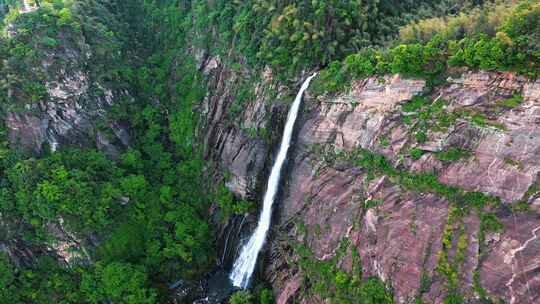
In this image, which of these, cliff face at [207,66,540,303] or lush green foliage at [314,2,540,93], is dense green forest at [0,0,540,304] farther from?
cliff face at [207,66,540,303]

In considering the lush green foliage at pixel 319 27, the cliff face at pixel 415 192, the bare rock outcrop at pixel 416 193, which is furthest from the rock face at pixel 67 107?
the bare rock outcrop at pixel 416 193

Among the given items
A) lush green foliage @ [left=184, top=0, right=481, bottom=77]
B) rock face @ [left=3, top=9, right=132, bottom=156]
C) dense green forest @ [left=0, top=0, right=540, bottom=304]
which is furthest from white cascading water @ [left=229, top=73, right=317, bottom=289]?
rock face @ [left=3, top=9, right=132, bottom=156]

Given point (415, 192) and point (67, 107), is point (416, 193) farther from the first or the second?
point (67, 107)

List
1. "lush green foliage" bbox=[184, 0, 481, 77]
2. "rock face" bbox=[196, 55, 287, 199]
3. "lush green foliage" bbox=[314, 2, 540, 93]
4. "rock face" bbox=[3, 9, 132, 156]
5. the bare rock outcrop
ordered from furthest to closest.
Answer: "rock face" bbox=[196, 55, 287, 199] < "rock face" bbox=[3, 9, 132, 156] < "lush green foliage" bbox=[184, 0, 481, 77] < "lush green foliage" bbox=[314, 2, 540, 93] < the bare rock outcrop

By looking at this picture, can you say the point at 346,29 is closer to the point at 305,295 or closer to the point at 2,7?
the point at 305,295

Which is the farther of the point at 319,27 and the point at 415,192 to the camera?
the point at 319,27

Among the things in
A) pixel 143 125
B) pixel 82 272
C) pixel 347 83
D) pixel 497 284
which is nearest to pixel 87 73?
pixel 143 125

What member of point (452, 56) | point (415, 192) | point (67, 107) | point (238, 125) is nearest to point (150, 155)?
point (67, 107)
